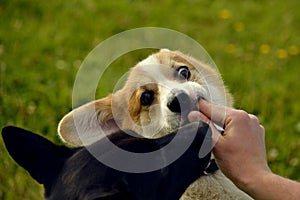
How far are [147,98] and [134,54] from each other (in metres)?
2.49

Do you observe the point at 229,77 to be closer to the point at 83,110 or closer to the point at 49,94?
the point at 49,94

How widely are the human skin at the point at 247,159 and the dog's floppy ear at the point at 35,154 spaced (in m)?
0.58

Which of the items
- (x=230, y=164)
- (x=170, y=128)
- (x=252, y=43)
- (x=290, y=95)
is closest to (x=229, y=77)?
(x=290, y=95)

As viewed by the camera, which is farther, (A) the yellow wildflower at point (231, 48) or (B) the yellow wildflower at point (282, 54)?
(A) the yellow wildflower at point (231, 48)

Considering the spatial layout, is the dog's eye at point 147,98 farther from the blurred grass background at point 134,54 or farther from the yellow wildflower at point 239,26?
the yellow wildflower at point 239,26

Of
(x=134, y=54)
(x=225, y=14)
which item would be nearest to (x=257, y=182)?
(x=134, y=54)

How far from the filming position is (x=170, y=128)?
10.4ft

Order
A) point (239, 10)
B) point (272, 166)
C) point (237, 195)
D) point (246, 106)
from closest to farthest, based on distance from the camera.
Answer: point (237, 195)
point (272, 166)
point (246, 106)
point (239, 10)

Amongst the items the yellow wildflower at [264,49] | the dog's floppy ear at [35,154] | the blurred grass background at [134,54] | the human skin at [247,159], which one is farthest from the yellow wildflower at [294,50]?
the dog's floppy ear at [35,154]

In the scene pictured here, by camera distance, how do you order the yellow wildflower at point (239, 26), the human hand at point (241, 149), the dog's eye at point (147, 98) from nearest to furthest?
the human hand at point (241, 149) → the dog's eye at point (147, 98) → the yellow wildflower at point (239, 26)

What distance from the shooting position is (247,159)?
2449 mm

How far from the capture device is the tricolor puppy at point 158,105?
120 inches

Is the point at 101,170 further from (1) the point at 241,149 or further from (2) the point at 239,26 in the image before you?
(2) the point at 239,26

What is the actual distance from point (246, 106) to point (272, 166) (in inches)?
28.6
